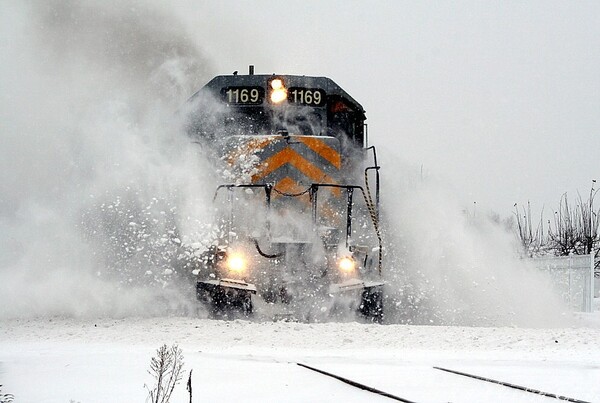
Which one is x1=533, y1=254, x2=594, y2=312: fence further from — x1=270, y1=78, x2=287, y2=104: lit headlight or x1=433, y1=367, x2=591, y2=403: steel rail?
x1=433, y1=367, x2=591, y2=403: steel rail

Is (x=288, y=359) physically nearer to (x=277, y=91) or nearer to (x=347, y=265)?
(x=347, y=265)

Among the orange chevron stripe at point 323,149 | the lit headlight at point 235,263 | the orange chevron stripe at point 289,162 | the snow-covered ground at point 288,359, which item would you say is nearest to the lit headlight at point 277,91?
the orange chevron stripe at point 323,149

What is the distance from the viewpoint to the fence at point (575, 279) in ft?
42.8

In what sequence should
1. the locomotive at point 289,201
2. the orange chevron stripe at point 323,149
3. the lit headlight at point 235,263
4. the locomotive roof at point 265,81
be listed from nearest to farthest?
the lit headlight at point 235,263, the locomotive at point 289,201, the orange chevron stripe at point 323,149, the locomotive roof at point 265,81

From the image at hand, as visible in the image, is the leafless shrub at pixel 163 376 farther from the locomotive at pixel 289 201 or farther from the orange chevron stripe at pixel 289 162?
the orange chevron stripe at pixel 289 162

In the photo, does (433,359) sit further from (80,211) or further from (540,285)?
(540,285)

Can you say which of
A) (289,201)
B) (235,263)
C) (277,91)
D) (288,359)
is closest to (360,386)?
(288,359)

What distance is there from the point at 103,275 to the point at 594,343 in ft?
19.9

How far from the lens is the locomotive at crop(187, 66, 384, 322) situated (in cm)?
826

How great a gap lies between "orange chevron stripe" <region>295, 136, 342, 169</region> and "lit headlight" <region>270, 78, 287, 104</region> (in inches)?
28.5

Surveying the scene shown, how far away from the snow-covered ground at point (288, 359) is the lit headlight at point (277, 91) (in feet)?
11.1

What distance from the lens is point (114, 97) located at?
11055 millimetres

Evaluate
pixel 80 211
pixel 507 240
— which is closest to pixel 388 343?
pixel 80 211

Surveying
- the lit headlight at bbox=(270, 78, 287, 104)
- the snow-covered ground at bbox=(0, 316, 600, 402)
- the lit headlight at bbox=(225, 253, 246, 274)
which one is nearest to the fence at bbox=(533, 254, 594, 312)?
the snow-covered ground at bbox=(0, 316, 600, 402)
